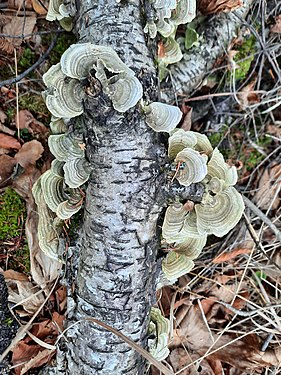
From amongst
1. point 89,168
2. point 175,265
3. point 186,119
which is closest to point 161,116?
point 89,168

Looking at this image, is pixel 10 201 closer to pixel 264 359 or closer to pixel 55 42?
pixel 55 42

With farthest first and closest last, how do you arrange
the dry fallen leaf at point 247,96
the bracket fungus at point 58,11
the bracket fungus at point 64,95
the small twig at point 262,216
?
the dry fallen leaf at point 247,96 < the small twig at point 262,216 < the bracket fungus at point 58,11 < the bracket fungus at point 64,95

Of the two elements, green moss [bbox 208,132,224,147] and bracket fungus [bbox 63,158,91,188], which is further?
green moss [bbox 208,132,224,147]

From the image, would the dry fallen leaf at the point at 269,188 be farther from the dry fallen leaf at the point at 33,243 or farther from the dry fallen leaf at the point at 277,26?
the dry fallen leaf at the point at 33,243

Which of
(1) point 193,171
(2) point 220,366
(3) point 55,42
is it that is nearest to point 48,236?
(1) point 193,171

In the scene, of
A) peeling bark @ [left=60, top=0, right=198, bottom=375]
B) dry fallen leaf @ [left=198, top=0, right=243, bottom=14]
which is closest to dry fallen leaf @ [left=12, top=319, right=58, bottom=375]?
peeling bark @ [left=60, top=0, right=198, bottom=375]

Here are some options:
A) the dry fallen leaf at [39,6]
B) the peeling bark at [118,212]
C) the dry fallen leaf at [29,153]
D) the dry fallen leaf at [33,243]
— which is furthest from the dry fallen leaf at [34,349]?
the dry fallen leaf at [39,6]

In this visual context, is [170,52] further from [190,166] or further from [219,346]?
[219,346]

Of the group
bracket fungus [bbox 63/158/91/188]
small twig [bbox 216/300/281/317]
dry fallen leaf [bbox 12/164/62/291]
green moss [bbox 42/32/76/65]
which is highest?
green moss [bbox 42/32/76/65]

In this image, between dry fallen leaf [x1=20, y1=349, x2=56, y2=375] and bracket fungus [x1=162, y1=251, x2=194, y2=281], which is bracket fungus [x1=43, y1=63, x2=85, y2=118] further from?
dry fallen leaf [x1=20, y1=349, x2=56, y2=375]
